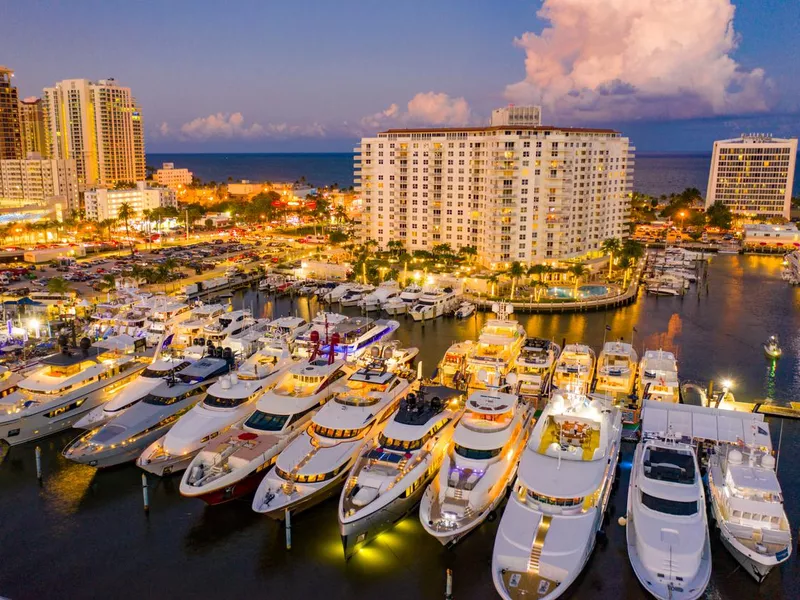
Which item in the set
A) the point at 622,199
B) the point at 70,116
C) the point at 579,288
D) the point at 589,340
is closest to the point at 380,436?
the point at 589,340

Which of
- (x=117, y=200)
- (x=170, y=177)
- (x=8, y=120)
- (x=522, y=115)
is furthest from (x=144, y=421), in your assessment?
(x=170, y=177)

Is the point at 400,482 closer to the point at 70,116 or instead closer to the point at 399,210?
the point at 399,210

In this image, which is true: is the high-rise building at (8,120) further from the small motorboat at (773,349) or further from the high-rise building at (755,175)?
the small motorboat at (773,349)

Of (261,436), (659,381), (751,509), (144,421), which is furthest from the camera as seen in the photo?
(659,381)

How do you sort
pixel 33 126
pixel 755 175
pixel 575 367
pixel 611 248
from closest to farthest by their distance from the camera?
pixel 575 367 < pixel 611 248 < pixel 755 175 < pixel 33 126

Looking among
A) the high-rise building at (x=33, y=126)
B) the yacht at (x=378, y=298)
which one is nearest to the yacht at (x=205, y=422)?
the yacht at (x=378, y=298)

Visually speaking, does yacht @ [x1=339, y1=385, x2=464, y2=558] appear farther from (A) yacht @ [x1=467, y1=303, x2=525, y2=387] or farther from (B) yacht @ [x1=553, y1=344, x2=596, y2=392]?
(B) yacht @ [x1=553, y1=344, x2=596, y2=392]

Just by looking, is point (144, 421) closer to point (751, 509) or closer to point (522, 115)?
point (751, 509)
